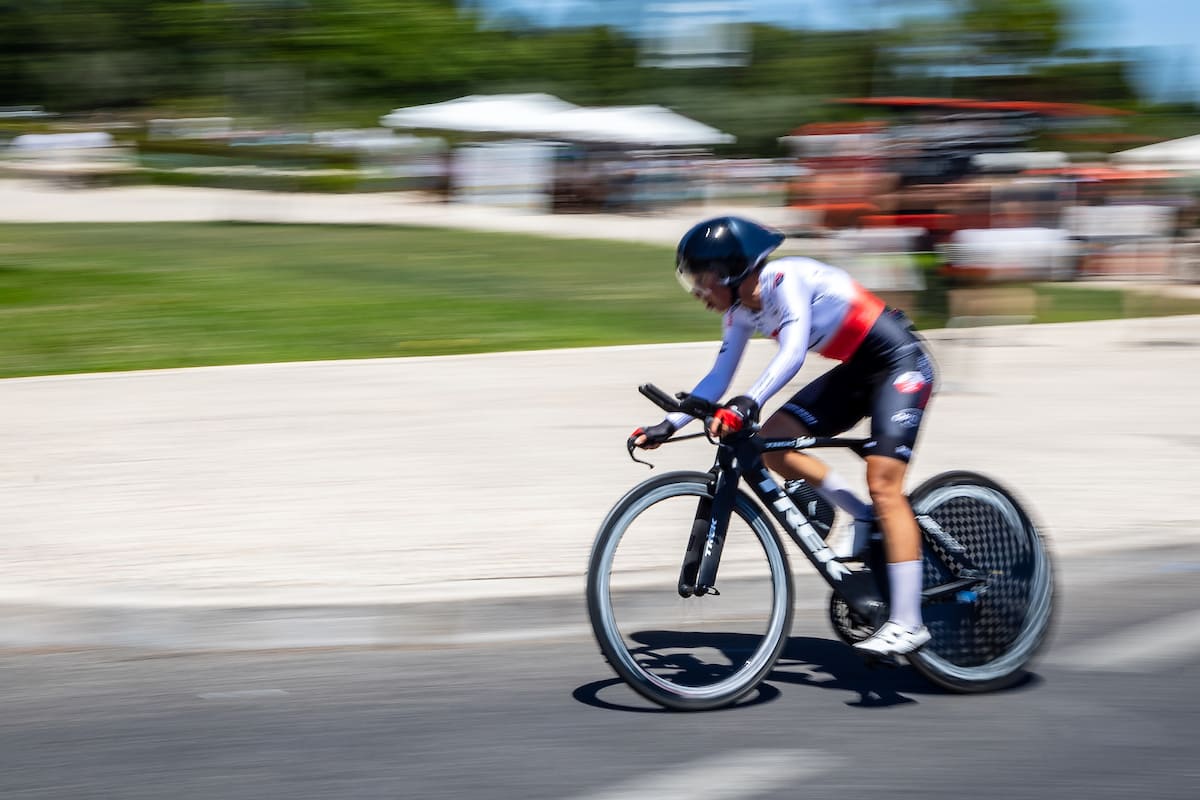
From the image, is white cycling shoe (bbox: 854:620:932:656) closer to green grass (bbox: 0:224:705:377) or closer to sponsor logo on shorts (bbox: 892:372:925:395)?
sponsor logo on shorts (bbox: 892:372:925:395)

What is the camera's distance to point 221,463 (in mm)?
7926

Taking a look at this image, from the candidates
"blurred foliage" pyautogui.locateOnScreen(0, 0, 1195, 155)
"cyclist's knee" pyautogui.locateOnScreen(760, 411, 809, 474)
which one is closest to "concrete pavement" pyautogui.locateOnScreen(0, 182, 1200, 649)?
"cyclist's knee" pyautogui.locateOnScreen(760, 411, 809, 474)

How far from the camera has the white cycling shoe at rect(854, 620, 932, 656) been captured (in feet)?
15.4

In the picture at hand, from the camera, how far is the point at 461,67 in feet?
257

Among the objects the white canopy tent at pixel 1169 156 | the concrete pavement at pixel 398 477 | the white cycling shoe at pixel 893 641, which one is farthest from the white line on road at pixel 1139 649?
the white canopy tent at pixel 1169 156

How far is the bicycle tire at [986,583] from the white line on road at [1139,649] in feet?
1.03

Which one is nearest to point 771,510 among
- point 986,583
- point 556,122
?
point 986,583

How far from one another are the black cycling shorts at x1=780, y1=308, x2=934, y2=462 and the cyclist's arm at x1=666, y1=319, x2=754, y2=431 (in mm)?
221

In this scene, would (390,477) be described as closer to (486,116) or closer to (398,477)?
(398,477)

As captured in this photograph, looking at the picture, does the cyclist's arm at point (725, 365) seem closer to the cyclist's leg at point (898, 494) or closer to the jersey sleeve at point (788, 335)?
the jersey sleeve at point (788, 335)

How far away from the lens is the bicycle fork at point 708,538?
4.68 metres

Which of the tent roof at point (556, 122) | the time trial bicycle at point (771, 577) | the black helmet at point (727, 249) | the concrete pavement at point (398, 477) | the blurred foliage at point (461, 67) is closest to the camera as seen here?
the black helmet at point (727, 249)

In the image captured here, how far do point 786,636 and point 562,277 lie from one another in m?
13.5

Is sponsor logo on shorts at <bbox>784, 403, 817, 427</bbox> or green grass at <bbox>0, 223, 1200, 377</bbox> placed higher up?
sponsor logo on shorts at <bbox>784, 403, 817, 427</bbox>
